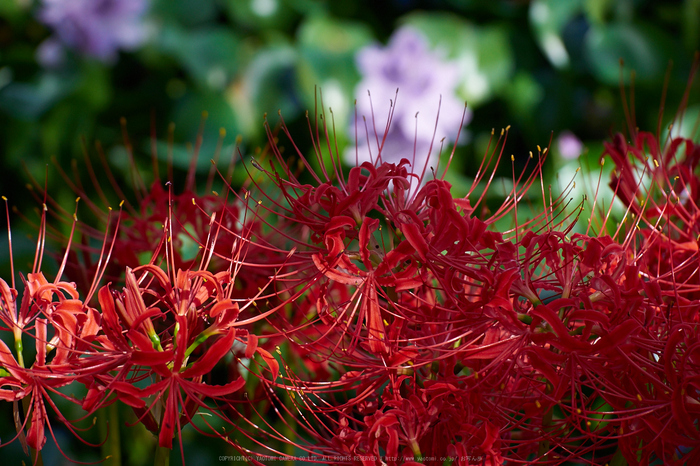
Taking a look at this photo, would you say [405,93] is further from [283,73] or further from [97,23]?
[97,23]

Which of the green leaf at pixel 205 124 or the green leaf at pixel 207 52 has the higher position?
the green leaf at pixel 207 52

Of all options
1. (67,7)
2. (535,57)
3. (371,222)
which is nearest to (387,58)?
(535,57)

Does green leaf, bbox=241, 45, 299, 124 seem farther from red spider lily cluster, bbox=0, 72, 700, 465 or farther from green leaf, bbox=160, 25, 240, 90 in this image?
red spider lily cluster, bbox=0, 72, 700, 465

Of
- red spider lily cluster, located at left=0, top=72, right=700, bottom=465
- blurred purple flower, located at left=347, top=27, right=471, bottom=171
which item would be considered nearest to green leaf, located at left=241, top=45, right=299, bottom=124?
blurred purple flower, located at left=347, top=27, right=471, bottom=171

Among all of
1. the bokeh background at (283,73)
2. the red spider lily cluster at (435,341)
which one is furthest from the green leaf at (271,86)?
the red spider lily cluster at (435,341)

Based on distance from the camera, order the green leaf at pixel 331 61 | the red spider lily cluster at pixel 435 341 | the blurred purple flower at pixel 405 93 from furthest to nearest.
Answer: the green leaf at pixel 331 61, the blurred purple flower at pixel 405 93, the red spider lily cluster at pixel 435 341

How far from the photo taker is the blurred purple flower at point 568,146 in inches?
41.1

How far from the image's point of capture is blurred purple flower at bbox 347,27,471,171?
2.90 feet

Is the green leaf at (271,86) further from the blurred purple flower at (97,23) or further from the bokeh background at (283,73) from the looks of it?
the blurred purple flower at (97,23)

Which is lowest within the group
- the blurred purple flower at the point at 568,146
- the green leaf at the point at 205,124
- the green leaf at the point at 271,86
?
the green leaf at the point at 205,124

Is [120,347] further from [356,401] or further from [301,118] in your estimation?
[301,118]

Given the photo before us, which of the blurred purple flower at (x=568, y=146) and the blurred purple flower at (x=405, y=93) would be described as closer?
the blurred purple flower at (x=405, y=93)

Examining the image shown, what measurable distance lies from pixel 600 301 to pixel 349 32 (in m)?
0.89

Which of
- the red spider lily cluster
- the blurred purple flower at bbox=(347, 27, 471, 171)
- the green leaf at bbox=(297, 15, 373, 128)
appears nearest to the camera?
the red spider lily cluster
